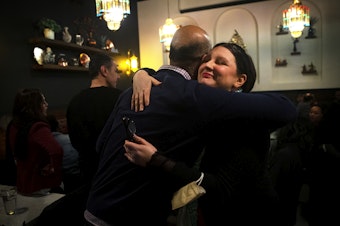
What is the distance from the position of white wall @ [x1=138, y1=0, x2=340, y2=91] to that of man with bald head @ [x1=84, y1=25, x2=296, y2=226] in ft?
19.0

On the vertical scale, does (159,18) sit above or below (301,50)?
above

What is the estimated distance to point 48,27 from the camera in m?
4.45

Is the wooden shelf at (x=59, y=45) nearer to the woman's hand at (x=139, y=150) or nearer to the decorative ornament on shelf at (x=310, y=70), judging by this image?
the woman's hand at (x=139, y=150)

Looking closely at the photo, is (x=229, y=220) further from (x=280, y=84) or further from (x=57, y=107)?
(x=280, y=84)

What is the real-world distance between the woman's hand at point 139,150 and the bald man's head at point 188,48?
388 millimetres

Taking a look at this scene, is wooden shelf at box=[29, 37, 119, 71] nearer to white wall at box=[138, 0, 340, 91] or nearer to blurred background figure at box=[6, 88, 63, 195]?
blurred background figure at box=[6, 88, 63, 195]

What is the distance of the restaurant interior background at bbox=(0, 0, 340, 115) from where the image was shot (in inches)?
167

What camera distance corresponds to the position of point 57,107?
4.81 m

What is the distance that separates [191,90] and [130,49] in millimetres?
6351

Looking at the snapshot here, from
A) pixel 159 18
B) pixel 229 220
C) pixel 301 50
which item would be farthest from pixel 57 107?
pixel 301 50

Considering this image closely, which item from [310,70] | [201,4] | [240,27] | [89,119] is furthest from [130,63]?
[89,119]

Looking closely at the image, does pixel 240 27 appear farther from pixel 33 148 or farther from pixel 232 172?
pixel 232 172

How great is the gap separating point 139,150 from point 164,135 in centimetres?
10

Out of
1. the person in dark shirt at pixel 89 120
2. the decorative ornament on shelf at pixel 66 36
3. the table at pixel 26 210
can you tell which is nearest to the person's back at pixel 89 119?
the person in dark shirt at pixel 89 120
